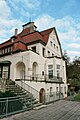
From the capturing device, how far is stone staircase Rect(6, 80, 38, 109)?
12983 mm

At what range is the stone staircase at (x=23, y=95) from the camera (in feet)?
42.6

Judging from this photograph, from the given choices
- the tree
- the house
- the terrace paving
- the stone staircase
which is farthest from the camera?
the tree

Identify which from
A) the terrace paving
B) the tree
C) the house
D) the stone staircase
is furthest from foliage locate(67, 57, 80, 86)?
the terrace paving

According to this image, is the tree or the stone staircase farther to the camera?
the tree

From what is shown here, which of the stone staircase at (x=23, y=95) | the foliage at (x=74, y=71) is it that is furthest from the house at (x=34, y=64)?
the foliage at (x=74, y=71)

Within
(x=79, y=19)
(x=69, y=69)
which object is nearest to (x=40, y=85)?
(x=79, y=19)

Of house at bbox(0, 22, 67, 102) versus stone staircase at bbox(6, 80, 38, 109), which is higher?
house at bbox(0, 22, 67, 102)

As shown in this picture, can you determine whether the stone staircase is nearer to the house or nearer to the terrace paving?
the terrace paving

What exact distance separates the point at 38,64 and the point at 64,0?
1419 cm

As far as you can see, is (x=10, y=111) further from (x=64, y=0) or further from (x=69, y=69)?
(x=69, y=69)

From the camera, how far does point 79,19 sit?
12000mm

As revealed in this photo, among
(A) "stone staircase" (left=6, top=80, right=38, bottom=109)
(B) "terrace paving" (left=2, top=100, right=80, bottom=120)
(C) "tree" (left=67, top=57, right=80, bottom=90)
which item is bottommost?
(B) "terrace paving" (left=2, top=100, right=80, bottom=120)

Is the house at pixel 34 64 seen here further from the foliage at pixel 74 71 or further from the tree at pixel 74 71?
the foliage at pixel 74 71

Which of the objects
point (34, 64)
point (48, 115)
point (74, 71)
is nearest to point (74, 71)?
point (74, 71)
